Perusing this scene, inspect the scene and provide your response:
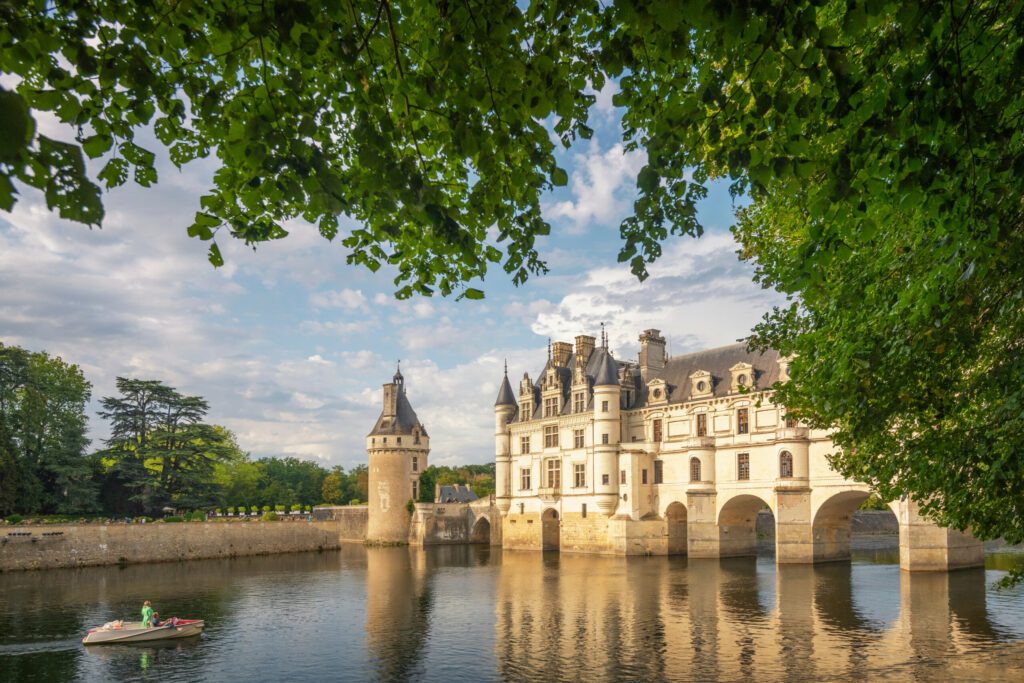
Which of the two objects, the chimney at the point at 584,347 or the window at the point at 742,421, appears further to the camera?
the chimney at the point at 584,347

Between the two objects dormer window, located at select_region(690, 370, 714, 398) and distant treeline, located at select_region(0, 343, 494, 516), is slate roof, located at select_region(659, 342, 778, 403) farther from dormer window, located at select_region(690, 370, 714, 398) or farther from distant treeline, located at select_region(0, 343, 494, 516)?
distant treeline, located at select_region(0, 343, 494, 516)

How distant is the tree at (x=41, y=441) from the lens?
47750mm

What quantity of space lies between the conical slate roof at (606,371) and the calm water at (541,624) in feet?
41.3

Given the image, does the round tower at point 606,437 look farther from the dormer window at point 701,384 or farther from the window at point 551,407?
the dormer window at point 701,384

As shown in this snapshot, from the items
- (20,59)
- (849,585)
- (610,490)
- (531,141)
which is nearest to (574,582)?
(849,585)

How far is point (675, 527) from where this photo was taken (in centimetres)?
4459

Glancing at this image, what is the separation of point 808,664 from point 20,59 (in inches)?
704

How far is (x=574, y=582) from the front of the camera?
3203cm

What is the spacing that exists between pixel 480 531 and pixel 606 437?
1754cm

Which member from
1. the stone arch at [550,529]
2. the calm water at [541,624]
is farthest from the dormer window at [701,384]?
the stone arch at [550,529]

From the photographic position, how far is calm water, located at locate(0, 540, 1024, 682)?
56.1 feet

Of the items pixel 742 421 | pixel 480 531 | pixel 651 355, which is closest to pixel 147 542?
pixel 480 531

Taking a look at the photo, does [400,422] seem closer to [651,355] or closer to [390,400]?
[390,400]

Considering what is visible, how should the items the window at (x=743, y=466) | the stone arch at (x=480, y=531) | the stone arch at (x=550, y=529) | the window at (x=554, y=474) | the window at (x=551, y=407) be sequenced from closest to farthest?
the window at (x=743, y=466), the window at (x=554, y=474), the stone arch at (x=550, y=529), the window at (x=551, y=407), the stone arch at (x=480, y=531)
